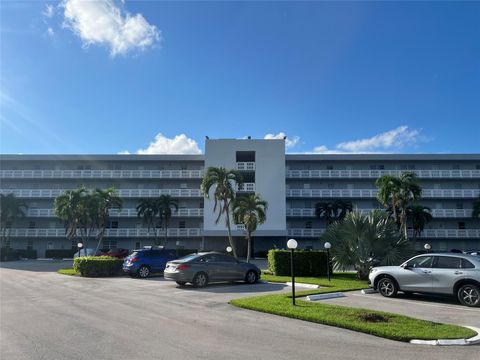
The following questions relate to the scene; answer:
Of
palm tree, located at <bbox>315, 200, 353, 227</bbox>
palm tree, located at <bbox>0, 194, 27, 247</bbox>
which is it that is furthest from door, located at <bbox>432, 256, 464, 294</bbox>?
palm tree, located at <bbox>0, 194, 27, 247</bbox>

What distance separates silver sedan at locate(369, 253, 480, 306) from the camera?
469 inches

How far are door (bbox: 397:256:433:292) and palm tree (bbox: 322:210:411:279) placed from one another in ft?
16.8

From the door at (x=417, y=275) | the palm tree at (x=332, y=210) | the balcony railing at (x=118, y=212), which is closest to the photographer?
the door at (x=417, y=275)

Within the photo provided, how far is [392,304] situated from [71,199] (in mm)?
33134

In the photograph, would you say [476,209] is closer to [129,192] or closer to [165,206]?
[165,206]

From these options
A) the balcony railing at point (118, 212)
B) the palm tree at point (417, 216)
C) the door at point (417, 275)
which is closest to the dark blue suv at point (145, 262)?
the door at point (417, 275)

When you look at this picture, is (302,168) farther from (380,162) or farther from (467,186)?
(467,186)

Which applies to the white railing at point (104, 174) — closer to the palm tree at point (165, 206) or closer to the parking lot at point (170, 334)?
the palm tree at point (165, 206)

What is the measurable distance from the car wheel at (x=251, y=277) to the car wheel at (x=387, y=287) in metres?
5.98

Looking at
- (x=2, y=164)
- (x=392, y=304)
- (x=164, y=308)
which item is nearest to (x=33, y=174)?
(x=2, y=164)

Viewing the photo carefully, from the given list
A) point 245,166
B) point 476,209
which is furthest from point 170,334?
point 476,209

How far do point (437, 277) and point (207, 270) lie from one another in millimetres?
8861

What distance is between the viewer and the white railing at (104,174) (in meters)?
52.2

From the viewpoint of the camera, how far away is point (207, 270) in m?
17.2
